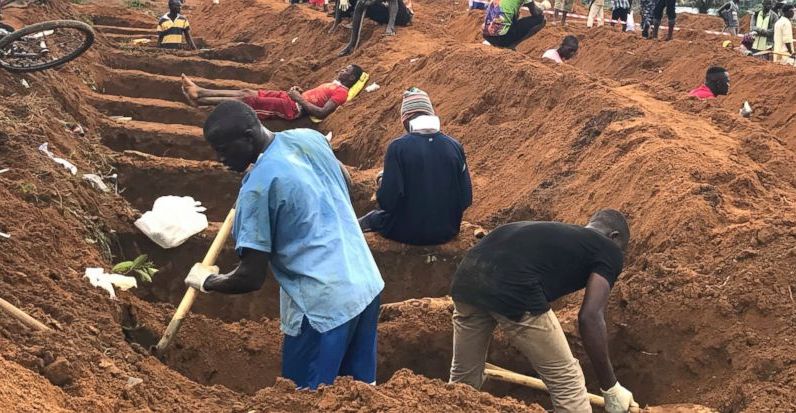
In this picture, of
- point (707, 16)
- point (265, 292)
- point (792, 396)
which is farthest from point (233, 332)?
point (707, 16)

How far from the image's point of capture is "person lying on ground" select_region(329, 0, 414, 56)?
13047mm

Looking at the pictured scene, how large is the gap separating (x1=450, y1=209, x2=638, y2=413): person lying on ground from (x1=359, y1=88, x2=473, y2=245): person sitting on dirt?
1.85m

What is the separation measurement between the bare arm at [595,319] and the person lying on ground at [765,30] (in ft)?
40.0

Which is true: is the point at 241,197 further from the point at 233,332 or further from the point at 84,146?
the point at 84,146

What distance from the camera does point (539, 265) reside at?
3.95m

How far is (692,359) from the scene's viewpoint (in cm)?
470

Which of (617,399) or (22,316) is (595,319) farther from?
(22,316)

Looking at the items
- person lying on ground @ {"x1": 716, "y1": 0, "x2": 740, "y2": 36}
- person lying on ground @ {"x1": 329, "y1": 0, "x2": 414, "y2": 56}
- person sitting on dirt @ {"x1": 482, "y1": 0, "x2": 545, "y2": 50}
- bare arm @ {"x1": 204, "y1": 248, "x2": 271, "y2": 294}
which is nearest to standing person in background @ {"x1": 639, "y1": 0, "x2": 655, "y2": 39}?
person lying on ground @ {"x1": 716, "y1": 0, "x2": 740, "y2": 36}

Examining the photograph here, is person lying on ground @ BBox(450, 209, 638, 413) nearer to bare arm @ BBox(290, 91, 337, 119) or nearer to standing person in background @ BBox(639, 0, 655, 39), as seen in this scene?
bare arm @ BBox(290, 91, 337, 119)

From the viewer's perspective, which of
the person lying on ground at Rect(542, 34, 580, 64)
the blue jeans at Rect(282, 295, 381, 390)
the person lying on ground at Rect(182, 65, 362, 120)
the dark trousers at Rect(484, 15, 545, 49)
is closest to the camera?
the blue jeans at Rect(282, 295, 381, 390)

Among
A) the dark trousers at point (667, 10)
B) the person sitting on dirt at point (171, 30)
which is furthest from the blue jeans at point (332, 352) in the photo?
the dark trousers at point (667, 10)

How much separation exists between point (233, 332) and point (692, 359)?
9.01 ft

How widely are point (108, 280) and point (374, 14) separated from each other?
9263 millimetres

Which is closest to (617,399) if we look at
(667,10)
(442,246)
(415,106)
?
(442,246)
